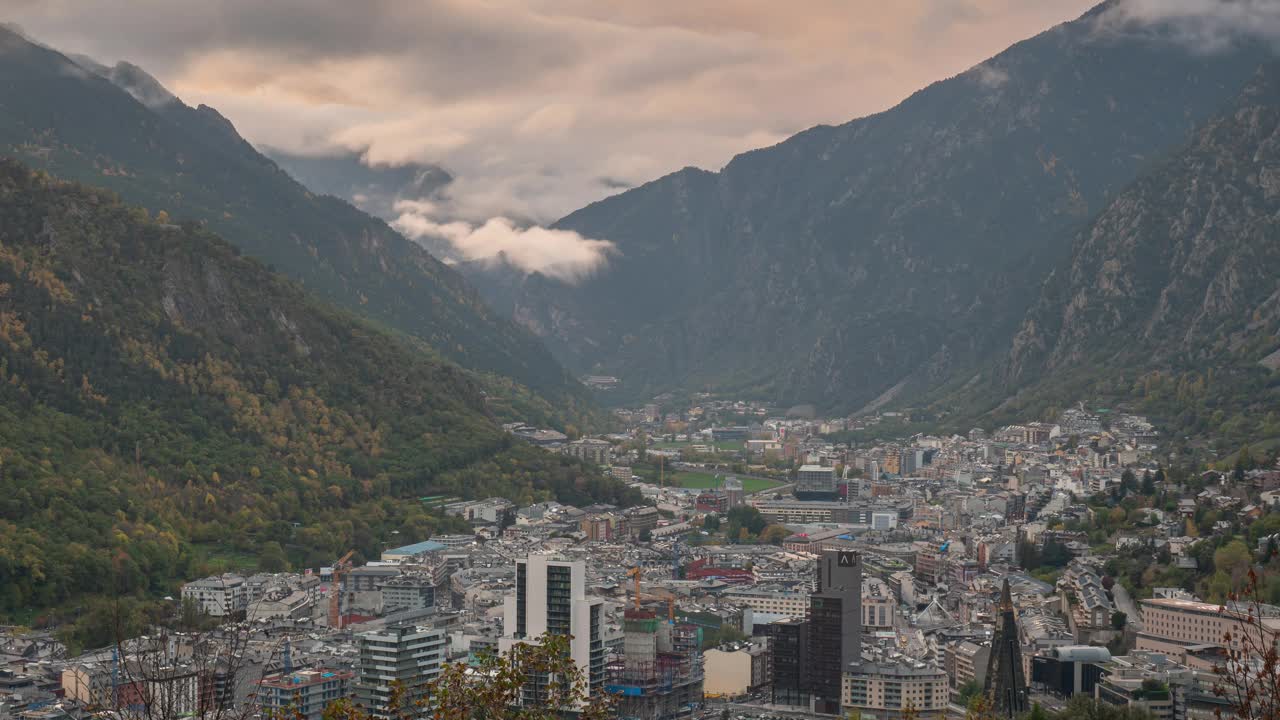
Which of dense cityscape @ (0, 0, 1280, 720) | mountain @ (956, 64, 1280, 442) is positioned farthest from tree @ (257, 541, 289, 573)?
mountain @ (956, 64, 1280, 442)

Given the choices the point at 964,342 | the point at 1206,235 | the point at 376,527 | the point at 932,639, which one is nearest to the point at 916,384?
the point at 964,342

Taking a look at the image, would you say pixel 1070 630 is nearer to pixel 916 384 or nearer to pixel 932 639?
pixel 932 639

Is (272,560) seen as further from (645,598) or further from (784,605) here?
(784,605)

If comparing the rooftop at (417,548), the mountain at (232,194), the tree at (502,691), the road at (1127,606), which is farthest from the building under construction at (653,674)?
the mountain at (232,194)

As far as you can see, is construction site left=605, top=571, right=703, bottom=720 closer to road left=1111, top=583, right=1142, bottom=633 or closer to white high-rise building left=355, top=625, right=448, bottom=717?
white high-rise building left=355, top=625, right=448, bottom=717

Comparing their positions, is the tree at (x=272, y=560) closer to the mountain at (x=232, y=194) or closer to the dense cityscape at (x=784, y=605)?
the dense cityscape at (x=784, y=605)

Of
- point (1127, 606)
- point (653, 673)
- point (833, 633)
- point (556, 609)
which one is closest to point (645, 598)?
point (833, 633)
